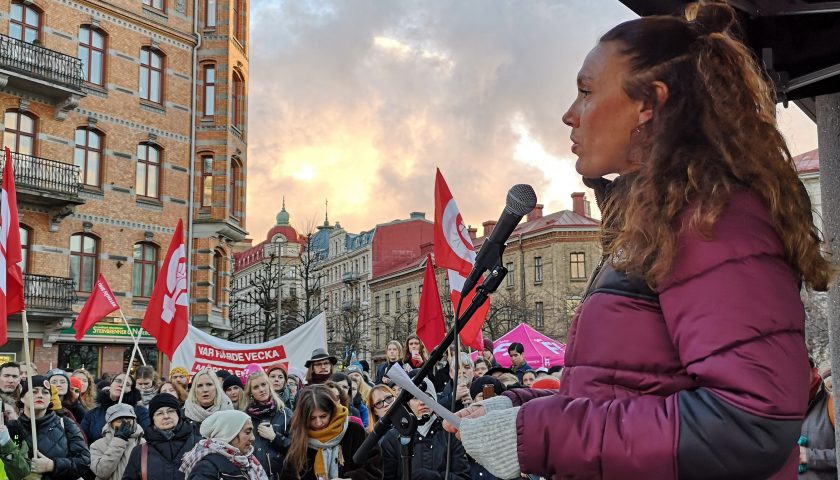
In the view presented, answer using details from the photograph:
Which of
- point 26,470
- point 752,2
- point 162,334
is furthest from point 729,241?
point 162,334

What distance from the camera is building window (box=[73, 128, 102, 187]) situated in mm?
28188

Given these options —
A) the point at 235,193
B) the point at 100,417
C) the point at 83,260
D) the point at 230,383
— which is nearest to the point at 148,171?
the point at 235,193

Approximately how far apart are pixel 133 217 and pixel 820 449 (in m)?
27.0

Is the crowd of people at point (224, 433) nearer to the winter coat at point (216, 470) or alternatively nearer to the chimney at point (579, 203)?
the winter coat at point (216, 470)

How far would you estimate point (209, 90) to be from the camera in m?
32.3

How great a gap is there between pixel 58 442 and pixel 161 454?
1876 millimetres

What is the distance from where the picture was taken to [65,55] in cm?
2700

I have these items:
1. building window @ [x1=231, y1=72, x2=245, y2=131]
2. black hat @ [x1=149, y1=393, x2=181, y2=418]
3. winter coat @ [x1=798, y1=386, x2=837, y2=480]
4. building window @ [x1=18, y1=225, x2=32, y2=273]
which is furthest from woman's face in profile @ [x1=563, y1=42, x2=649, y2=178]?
building window @ [x1=231, y1=72, x2=245, y2=131]

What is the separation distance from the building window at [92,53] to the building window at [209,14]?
454cm

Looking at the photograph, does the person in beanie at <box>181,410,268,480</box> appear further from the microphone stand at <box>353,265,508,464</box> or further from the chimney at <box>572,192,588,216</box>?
the chimney at <box>572,192,588,216</box>

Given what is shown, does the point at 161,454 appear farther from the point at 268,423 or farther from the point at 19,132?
the point at 19,132

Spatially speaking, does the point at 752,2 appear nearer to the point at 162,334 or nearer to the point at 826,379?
the point at 826,379

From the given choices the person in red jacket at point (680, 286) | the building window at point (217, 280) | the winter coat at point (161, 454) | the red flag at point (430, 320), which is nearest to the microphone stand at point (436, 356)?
the person in red jacket at point (680, 286)

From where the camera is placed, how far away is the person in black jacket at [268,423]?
8.15 m
